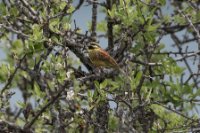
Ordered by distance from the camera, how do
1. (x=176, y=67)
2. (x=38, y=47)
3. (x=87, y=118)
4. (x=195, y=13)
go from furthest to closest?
(x=195, y=13)
(x=176, y=67)
(x=38, y=47)
(x=87, y=118)

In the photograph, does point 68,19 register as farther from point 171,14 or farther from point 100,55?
point 171,14

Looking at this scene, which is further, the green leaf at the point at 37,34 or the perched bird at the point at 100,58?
the perched bird at the point at 100,58

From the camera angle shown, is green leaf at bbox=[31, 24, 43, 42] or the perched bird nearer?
green leaf at bbox=[31, 24, 43, 42]

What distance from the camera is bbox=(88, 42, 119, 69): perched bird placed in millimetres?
7345

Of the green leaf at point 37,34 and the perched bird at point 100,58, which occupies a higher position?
the green leaf at point 37,34

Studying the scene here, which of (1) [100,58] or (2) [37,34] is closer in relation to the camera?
(2) [37,34]

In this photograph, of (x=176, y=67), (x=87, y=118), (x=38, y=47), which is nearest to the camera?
(x=87, y=118)

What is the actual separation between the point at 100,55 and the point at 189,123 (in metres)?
1.45

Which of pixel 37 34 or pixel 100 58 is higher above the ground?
pixel 37 34

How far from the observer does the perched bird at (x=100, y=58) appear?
7.35 metres

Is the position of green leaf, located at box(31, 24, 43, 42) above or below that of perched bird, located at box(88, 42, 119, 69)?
above

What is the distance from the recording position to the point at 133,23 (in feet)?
25.5

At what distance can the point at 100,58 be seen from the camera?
24.4ft

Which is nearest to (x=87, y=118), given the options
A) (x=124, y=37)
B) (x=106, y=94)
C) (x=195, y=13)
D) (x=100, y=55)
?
(x=106, y=94)
